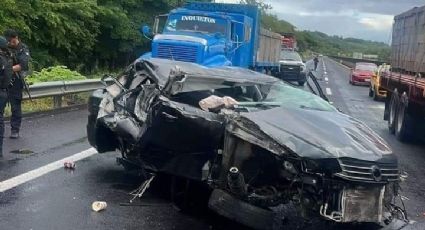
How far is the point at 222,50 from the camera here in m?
18.2

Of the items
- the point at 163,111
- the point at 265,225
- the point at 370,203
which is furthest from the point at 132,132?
the point at 370,203

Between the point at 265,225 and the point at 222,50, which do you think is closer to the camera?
the point at 265,225

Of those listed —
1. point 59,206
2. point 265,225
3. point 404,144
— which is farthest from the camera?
point 404,144

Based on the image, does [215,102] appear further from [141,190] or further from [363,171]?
[363,171]

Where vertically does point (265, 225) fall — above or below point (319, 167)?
below

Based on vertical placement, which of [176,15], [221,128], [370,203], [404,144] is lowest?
[404,144]

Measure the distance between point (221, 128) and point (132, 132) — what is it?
127cm

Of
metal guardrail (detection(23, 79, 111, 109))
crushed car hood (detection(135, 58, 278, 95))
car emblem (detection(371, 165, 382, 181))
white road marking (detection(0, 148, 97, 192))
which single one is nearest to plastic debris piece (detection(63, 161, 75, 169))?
white road marking (detection(0, 148, 97, 192))

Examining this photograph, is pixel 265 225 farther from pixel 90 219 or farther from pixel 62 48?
pixel 62 48

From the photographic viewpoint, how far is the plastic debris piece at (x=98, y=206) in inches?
247

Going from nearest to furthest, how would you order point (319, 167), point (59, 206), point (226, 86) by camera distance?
point (319, 167), point (59, 206), point (226, 86)

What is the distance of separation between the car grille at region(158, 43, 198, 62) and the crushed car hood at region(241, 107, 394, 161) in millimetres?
10514

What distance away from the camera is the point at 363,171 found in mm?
5215

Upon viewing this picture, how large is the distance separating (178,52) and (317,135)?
11656 mm
